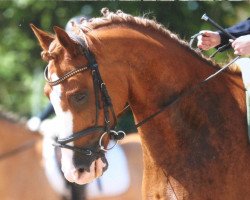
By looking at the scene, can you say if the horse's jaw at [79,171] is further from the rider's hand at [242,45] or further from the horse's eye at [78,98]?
the rider's hand at [242,45]

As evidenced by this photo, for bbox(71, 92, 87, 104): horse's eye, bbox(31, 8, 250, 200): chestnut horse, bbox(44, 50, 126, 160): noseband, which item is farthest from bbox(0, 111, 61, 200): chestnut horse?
bbox(71, 92, 87, 104): horse's eye

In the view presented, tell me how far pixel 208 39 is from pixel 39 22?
7.14 meters

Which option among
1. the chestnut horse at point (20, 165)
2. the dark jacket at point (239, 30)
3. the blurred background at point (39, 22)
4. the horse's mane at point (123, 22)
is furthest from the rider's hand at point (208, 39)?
the blurred background at point (39, 22)

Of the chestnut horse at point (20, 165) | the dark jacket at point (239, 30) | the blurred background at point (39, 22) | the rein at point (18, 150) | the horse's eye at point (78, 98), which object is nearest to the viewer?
the horse's eye at point (78, 98)

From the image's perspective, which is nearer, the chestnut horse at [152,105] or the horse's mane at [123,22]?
the chestnut horse at [152,105]

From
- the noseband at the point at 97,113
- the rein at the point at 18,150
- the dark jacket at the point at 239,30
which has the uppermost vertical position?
the dark jacket at the point at 239,30

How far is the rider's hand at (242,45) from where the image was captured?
4379mm

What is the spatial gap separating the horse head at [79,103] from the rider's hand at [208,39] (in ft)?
2.47

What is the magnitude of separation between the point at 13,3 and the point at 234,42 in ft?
25.9

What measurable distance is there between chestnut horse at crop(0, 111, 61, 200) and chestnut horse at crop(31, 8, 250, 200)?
7.83ft

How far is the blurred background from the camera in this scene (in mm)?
9211

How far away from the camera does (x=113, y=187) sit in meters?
6.78

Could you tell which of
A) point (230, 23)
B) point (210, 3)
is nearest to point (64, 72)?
point (210, 3)

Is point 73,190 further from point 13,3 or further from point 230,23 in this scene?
point 13,3
